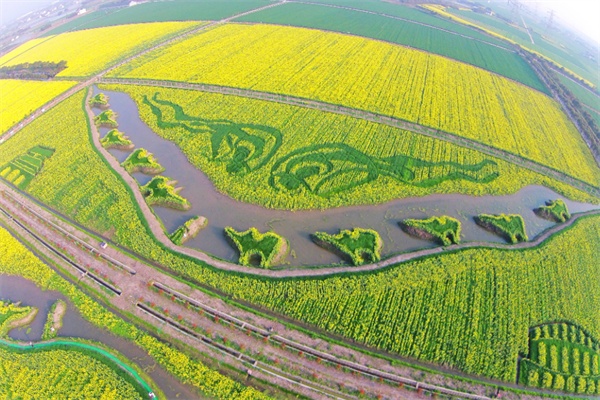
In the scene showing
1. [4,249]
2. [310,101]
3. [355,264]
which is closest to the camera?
[355,264]

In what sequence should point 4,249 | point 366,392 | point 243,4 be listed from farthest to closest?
point 243,4, point 4,249, point 366,392

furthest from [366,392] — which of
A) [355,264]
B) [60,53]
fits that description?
[60,53]

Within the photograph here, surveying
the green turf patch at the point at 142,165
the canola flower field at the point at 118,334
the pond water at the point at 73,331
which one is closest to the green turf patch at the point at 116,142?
the green turf patch at the point at 142,165

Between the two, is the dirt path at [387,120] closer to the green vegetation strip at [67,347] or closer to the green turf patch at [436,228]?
the green turf patch at [436,228]

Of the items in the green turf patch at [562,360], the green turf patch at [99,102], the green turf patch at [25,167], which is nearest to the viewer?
the green turf patch at [562,360]

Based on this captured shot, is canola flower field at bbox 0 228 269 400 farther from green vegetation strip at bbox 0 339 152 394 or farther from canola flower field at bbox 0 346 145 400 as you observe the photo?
green vegetation strip at bbox 0 339 152 394

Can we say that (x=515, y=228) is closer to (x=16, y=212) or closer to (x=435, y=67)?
(x=435, y=67)

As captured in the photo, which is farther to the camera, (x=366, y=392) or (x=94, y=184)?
(x=94, y=184)
